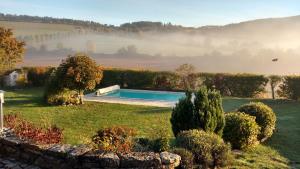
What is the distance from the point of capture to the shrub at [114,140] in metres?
7.79

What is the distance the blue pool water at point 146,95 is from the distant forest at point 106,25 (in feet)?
191

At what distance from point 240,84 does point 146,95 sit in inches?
217

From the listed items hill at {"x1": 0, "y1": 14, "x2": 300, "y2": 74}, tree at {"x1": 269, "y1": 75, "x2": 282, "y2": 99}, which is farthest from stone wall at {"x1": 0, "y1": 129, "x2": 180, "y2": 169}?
hill at {"x1": 0, "y1": 14, "x2": 300, "y2": 74}

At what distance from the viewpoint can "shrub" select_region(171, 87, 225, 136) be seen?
10094 mm

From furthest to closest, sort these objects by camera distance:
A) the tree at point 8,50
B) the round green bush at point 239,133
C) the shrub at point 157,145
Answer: the tree at point 8,50, the round green bush at point 239,133, the shrub at point 157,145

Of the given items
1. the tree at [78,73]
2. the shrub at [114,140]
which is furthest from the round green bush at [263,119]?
the tree at [78,73]

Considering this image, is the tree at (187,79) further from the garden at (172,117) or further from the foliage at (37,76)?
the foliage at (37,76)

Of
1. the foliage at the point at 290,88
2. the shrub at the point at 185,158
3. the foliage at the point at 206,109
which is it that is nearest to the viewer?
the shrub at the point at 185,158

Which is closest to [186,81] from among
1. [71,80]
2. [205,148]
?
[71,80]

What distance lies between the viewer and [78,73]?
65.5 feet

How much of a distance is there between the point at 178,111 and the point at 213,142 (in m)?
1.71

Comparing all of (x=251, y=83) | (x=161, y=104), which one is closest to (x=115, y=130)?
(x=161, y=104)

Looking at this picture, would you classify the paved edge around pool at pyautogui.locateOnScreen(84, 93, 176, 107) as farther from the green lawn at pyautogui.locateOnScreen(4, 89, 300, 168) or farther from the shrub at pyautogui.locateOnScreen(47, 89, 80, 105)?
the shrub at pyautogui.locateOnScreen(47, 89, 80, 105)

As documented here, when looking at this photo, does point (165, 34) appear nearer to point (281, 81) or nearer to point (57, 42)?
point (57, 42)
